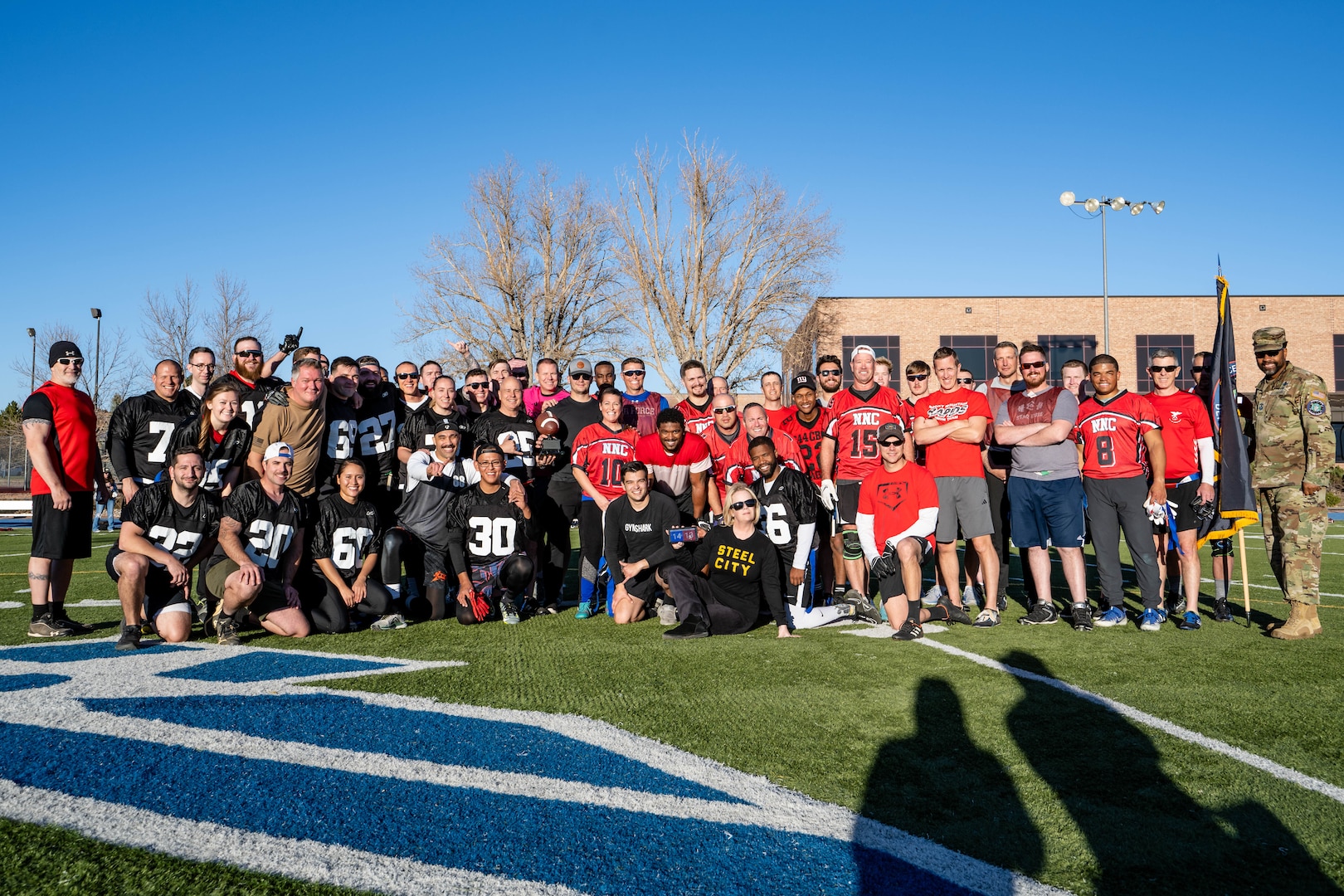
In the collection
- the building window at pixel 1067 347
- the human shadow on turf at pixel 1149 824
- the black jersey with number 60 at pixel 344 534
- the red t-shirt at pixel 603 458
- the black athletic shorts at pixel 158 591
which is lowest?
the human shadow on turf at pixel 1149 824

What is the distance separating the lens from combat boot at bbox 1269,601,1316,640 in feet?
18.9

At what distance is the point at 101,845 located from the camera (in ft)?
8.14

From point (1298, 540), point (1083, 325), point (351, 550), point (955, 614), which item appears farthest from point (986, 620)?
point (1083, 325)

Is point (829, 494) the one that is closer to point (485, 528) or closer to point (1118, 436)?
point (1118, 436)

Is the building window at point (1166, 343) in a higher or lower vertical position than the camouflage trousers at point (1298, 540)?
higher

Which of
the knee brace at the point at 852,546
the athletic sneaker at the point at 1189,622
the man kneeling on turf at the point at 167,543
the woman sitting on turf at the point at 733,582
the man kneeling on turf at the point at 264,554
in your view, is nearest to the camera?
the man kneeling on turf at the point at 167,543

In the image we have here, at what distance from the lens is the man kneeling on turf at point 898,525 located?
19.9 ft

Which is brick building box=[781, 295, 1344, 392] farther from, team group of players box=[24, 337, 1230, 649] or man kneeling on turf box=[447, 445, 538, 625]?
man kneeling on turf box=[447, 445, 538, 625]

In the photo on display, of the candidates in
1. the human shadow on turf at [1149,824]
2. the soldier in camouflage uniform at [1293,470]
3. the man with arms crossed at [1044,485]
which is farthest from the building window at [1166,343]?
the human shadow on turf at [1149,824]

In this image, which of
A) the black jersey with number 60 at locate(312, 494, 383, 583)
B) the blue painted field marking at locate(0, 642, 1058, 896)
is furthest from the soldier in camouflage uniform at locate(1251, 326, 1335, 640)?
the black jersey with number 60 at locate(312, 494, 383, 583)

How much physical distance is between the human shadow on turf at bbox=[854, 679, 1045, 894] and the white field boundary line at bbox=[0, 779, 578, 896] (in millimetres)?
1143

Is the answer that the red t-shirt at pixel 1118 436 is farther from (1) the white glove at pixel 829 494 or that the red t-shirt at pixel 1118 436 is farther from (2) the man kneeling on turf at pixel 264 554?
(2) the man kneeling on turf at pixel 264 554

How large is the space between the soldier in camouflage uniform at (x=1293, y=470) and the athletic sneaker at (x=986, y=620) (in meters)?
1.83

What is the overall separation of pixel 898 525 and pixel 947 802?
3.48 metres
